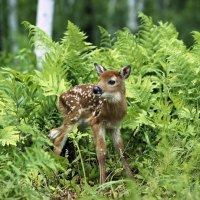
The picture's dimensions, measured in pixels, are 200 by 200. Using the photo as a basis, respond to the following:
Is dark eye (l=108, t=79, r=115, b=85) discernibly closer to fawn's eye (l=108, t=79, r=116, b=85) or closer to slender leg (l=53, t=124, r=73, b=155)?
fawn's eye (l=108, t=79, r=116, b=85)

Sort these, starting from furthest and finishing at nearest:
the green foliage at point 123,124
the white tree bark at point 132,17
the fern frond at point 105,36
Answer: the white tree bark at point 132,17 < the fern frond at point 105,36 < the green foliage at point 123,124

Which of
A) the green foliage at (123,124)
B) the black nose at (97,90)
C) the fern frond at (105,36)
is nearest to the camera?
the green foliage at (123,124)

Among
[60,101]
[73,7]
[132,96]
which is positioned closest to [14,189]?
[60,101]

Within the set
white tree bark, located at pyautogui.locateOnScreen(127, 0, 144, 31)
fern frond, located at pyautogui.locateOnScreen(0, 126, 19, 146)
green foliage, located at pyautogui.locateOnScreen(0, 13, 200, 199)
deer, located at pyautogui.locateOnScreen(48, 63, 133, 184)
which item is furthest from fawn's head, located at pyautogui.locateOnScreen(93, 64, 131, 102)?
white tree bark, located at pyautogui.locateOnScreen(127, 0, 144, 31)

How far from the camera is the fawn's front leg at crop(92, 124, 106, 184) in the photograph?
9.27 meters

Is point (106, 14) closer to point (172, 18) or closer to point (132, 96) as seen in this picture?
point (172, 18)

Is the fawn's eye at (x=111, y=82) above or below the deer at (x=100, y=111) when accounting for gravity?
above

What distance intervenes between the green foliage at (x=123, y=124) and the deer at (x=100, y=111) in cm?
20

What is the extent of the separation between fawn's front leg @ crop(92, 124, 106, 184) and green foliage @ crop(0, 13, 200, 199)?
168 millimetres

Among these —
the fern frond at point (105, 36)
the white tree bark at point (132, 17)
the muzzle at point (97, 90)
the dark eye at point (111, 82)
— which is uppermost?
the white tree bark at point (132, 17)

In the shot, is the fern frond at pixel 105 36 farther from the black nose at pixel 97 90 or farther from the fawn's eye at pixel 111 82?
the black nose at pixel 97 90

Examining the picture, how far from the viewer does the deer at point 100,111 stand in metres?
9.47

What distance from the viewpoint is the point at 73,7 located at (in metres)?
42.1

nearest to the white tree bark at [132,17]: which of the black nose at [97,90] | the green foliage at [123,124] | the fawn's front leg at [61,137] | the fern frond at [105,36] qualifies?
the fern frond at [105,36]
